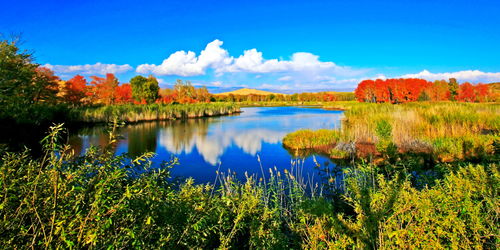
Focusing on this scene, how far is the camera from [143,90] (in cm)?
4309

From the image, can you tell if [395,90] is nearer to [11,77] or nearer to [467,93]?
[467,93]

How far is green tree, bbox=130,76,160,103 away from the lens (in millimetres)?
42938

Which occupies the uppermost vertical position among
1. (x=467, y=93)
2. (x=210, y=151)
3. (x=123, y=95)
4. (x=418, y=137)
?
(x=123, y=95)

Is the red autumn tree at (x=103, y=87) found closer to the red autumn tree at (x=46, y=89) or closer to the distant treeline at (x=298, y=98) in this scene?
the red autumn tree at (x=46, y=89)

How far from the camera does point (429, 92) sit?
212 ft

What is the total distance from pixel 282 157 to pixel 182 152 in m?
5.15

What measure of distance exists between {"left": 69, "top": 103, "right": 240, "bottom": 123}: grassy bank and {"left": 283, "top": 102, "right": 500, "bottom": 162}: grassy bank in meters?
13.8

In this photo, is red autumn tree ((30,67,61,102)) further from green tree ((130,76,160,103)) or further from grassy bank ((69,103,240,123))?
green tree ((130,76,160,103))

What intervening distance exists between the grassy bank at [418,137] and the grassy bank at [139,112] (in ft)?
45.2

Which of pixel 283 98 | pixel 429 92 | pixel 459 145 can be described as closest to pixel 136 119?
pixel 459 145

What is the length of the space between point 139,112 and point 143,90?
15166 millimetres

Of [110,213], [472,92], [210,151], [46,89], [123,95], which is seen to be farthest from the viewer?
[472,92]

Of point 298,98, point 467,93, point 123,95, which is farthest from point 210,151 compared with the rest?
point 298,98

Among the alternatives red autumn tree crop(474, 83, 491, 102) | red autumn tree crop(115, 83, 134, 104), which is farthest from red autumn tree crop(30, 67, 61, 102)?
red autumn tree crop(474, 83, 491, 102)
